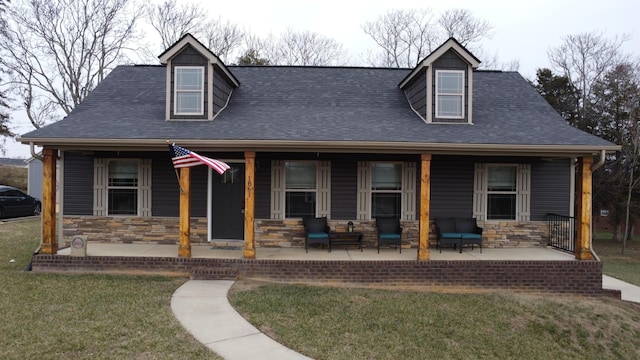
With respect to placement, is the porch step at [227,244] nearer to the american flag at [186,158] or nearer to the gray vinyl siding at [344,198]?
the gray vinyl siding at [344,198]

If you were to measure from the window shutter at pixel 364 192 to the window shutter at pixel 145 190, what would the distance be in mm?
5163

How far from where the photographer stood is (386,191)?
33.4 feet

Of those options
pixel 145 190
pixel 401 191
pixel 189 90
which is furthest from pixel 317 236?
pixel 189 90

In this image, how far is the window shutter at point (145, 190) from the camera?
1021cm

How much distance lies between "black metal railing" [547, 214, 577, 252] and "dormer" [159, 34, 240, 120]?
8.74 m

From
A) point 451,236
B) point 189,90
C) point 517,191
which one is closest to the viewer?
point 451,236

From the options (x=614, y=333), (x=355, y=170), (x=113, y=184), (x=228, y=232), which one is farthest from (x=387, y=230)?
(x=113, y=184)

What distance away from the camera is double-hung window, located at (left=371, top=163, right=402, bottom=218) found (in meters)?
10.2

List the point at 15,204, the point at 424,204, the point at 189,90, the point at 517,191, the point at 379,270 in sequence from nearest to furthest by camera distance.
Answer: the point at 379,270 → the point at 424,204 → the point at 189,90 → the point at 517,191 → the point at 15,204

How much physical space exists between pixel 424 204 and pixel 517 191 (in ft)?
11.6

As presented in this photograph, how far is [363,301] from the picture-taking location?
7023 mm

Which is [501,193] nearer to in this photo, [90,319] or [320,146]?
[320,146]

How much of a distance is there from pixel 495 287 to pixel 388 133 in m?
3.78

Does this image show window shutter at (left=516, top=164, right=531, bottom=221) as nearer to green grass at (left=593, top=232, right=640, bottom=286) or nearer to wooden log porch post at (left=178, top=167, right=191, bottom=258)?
wooden log porch post at (left=178, top=167, right=191, bottom=258)
